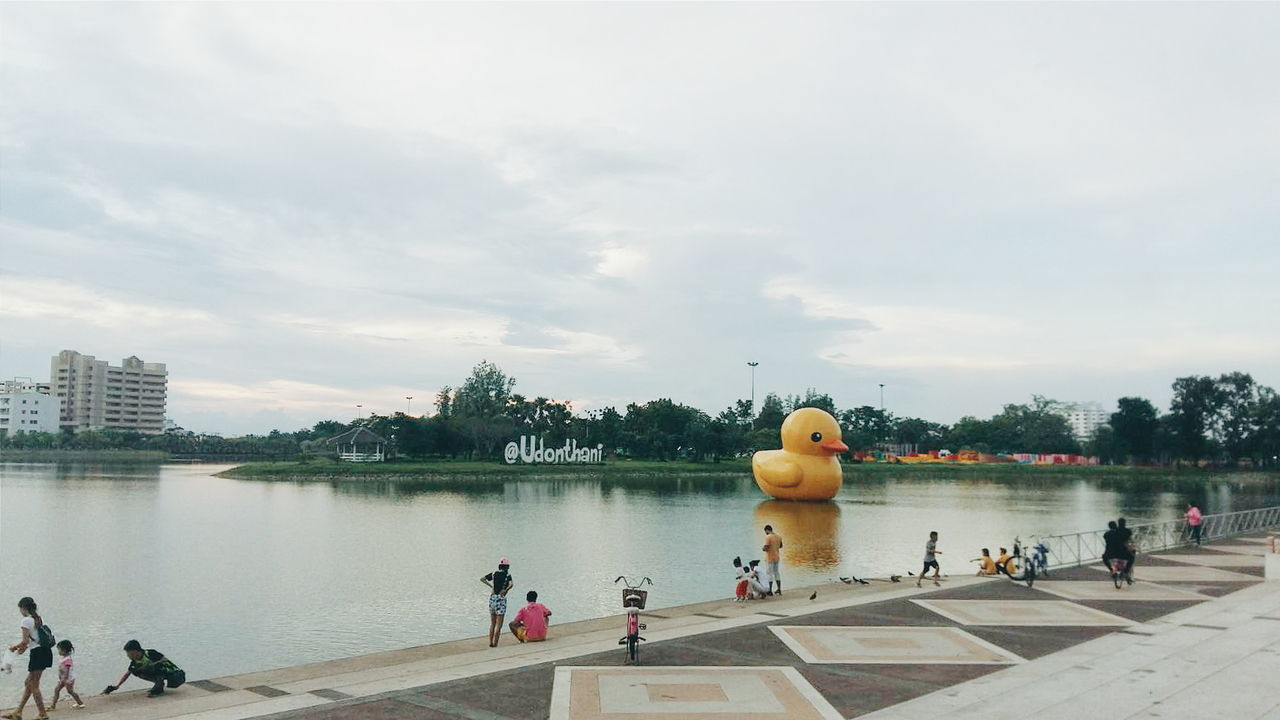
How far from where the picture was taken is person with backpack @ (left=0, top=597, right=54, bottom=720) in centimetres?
1304

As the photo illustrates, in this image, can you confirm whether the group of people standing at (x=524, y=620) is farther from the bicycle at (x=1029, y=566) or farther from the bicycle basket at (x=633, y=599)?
the bicycle at (x=1029, y=566)

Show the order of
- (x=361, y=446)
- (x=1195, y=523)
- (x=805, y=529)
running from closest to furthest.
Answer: (x=1195, y=523) → (x=805, y=529) → (x=361, y=446)

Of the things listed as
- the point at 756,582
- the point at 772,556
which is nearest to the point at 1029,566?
the point at 772,556

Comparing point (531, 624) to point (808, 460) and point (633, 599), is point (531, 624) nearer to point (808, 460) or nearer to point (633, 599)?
point (633, 599)

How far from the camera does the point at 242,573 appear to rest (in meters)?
30.3

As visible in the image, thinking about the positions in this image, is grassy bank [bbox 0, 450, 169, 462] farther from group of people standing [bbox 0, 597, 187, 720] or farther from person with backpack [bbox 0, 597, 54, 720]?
person with backpack [bbox 0, 597, 54, 720]

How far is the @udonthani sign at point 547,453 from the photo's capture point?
367 ft

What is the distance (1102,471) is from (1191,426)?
13962 millimetres

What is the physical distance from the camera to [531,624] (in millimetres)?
18047

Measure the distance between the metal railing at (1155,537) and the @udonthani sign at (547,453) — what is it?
7861cm

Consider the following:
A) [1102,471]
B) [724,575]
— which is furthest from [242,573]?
[1102,471]

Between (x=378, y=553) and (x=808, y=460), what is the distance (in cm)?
3162

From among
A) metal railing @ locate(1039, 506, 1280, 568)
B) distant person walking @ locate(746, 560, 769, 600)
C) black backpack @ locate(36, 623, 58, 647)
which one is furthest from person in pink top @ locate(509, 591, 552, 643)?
metal railing @ locate(1039, 506, 1280, 568)

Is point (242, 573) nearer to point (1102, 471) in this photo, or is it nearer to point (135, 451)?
point (1102, 471)
